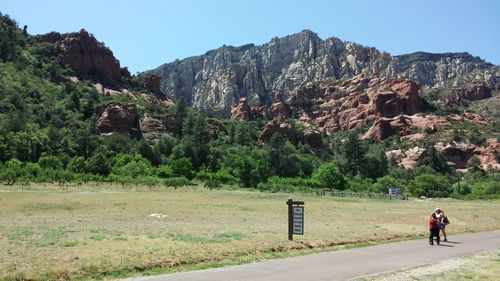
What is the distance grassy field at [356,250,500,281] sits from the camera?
1461 centimetres

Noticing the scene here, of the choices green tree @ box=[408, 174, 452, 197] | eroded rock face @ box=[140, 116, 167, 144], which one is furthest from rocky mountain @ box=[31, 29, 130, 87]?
green tree @ box=[408, 174, 452, 197]

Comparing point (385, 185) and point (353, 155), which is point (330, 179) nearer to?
point (385, 185)

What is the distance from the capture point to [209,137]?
175 meters

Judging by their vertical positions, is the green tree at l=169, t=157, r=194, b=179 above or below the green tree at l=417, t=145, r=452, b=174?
below

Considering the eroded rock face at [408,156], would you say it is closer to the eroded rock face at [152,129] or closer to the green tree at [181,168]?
the eroded rock face at [152,129]

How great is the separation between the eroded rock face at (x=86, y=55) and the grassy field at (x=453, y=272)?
19218 centimetres

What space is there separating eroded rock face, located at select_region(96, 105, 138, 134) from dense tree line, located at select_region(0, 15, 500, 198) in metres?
2.64

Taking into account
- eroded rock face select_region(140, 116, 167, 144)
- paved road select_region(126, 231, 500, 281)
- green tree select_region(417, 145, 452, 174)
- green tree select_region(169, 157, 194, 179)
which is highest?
eroded rock face select_region(140, 116, 167, 144)

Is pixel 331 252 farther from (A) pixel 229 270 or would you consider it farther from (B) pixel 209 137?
(B) pixel 209 137

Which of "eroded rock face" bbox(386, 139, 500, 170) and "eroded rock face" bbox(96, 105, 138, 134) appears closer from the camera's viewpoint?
"eroded rock face" bbox(96, 105, 138, 134)

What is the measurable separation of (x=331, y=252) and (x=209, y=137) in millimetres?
155810

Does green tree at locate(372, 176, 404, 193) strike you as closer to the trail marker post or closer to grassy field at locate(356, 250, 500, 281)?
the trail marker post

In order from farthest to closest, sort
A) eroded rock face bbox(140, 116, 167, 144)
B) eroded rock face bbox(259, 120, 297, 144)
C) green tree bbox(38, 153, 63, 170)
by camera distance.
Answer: eroded rock face bbox(259, 120, 297, 144) → eroded rock face bbox(140, 116, 167, 144) → green tree bbox(38, 153, 63, 170)

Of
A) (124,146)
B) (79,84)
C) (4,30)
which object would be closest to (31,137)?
(124,146)
